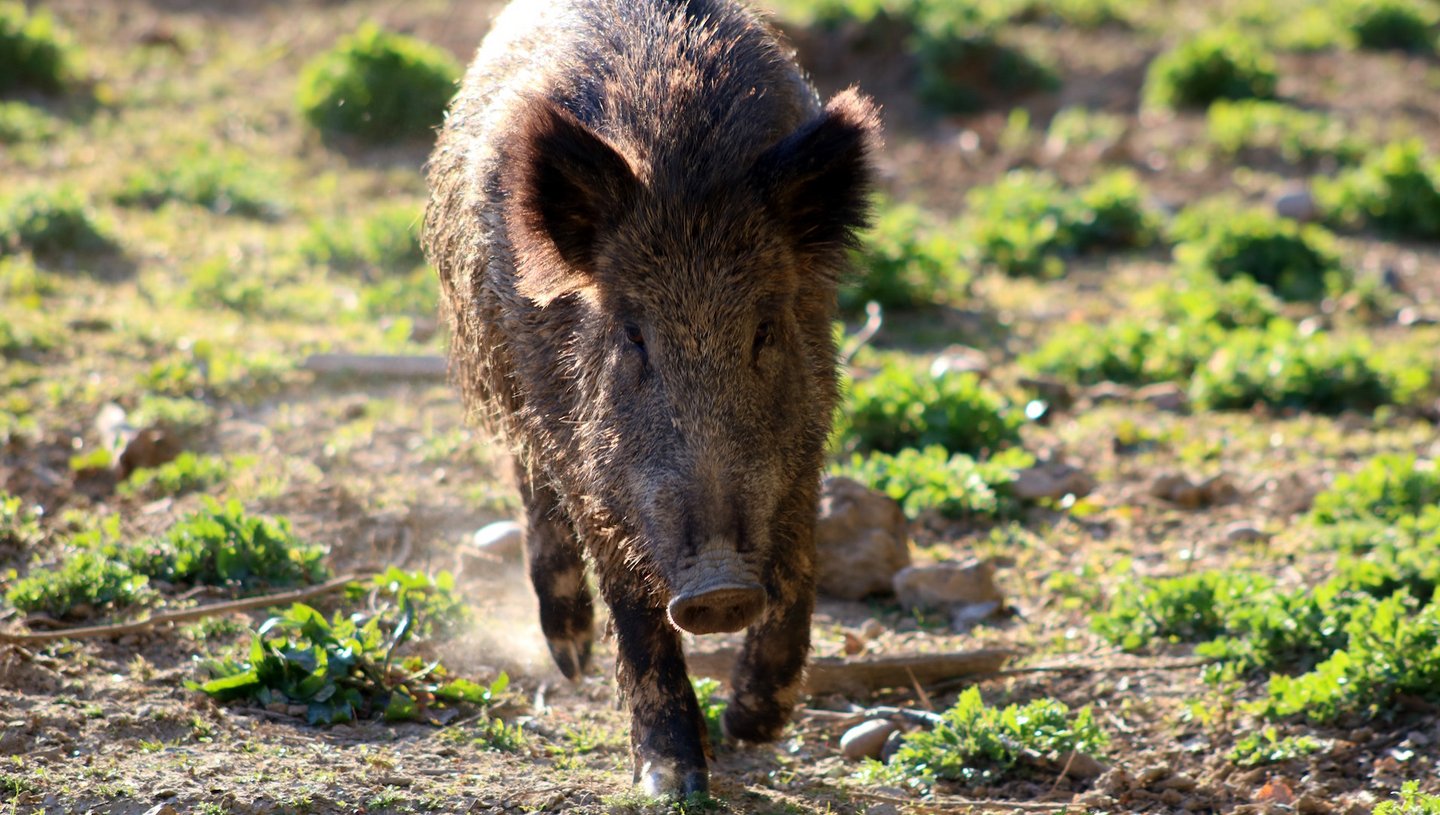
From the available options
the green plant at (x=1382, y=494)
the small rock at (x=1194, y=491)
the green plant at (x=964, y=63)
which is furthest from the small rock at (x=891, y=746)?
the green plant at (x=964, y=63)

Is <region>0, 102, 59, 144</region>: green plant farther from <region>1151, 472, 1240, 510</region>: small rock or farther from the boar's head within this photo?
<region>1151, 472, 1240, 510</region>: small rock

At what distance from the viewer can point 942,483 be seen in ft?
19.5

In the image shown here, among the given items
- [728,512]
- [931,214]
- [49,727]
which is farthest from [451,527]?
[931,214]

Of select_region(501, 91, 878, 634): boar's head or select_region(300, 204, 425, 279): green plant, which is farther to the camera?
select_region(300, 204, 425, 279): green plant

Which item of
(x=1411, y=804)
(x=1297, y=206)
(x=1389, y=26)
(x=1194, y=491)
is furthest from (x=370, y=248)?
(x=1389, y=26)

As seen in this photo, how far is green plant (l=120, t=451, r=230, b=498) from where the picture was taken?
570 centimetres

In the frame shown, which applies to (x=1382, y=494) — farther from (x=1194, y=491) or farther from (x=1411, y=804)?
(x=1411, y=804)

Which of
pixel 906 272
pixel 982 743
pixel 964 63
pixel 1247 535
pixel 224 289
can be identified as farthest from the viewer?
pixel 964 63

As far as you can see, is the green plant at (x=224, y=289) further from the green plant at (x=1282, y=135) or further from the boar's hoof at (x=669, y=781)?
the green plant at (x=1282, y=135)

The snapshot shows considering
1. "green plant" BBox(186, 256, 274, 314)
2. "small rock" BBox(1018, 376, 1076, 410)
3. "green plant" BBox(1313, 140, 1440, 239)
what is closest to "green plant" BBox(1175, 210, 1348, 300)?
"green plant" BBox(1313, 140, 1440, 239)

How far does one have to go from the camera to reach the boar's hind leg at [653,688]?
3.92 m

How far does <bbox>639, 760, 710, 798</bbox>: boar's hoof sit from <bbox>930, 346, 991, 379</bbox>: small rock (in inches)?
133

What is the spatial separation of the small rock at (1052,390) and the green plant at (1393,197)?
357 cm

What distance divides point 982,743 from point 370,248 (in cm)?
558
